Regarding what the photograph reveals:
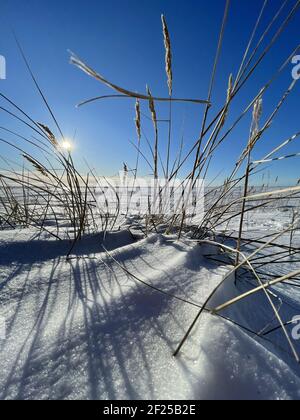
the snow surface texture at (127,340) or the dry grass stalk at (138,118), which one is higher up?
the dry grass stalk at (138,118)

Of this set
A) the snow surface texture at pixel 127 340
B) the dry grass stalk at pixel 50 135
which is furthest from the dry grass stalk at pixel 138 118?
the snow surface texture at pixel 127 340

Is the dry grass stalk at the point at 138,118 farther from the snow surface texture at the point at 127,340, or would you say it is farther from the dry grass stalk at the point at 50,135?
the snow surface texture at the point at 127,340

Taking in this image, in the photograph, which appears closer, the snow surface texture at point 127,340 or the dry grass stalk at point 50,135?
the snow surface texture at point 127,340

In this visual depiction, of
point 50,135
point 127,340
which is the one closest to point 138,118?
point 50,135

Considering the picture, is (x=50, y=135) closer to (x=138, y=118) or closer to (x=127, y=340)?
(x=138, y=118)

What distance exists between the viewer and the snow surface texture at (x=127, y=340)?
0.36 m

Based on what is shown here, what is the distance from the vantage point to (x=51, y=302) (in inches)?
22.6

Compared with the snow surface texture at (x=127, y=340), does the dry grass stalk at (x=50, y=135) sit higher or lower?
higher

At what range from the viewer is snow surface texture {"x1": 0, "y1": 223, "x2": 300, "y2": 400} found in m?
0.36

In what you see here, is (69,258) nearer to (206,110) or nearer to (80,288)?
(80,288)

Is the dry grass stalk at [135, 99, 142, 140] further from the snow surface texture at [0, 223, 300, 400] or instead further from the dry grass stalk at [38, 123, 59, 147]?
the snow surface texture at [0, 223, 300, 400]

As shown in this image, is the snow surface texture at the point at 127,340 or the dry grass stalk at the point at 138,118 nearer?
the snow surface texture at the point at 127,340

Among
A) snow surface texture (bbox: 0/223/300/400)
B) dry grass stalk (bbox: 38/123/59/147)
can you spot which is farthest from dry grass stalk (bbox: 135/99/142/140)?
snow surface texture (bbox: 0/223/300/400)
